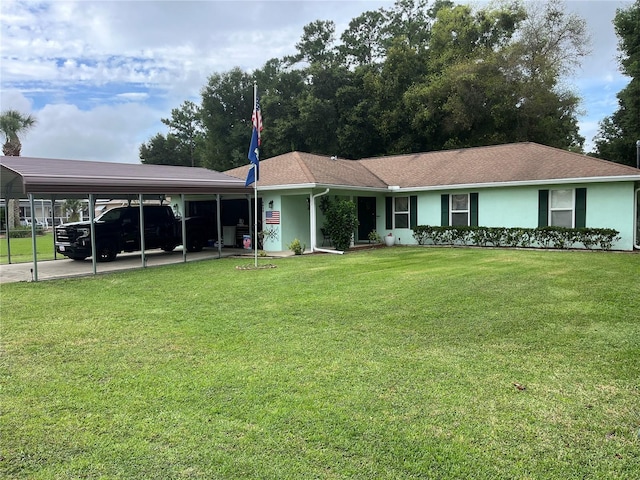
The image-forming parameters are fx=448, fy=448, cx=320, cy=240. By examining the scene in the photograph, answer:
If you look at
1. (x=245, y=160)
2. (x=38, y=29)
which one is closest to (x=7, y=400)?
(x=38, y=29)

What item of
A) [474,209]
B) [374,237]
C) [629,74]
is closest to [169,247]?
[374,237]

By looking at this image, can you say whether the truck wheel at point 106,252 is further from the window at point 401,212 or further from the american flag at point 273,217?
the window at point 401,212

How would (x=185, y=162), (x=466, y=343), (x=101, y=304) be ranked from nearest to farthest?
(x=466, y=343), (x=101, y=304), (x=185, y=162)

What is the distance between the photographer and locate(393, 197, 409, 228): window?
18734mm

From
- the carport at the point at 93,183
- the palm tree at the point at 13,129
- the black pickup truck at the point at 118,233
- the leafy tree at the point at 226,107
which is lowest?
the black pickup truck at the point at 118,233

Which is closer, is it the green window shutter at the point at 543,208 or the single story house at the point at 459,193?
the single story house at the point at 459,193

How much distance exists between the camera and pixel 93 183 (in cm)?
1166

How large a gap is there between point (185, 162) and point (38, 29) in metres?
44.0

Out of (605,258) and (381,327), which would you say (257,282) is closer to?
(381,327)

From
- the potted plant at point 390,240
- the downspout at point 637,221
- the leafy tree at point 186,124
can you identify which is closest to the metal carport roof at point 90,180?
the potted plant at point 390,240

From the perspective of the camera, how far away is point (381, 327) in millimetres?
6113

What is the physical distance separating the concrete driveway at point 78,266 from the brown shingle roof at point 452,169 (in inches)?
159

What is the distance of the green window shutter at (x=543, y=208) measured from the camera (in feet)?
50.4

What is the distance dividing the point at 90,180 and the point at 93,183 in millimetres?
160
